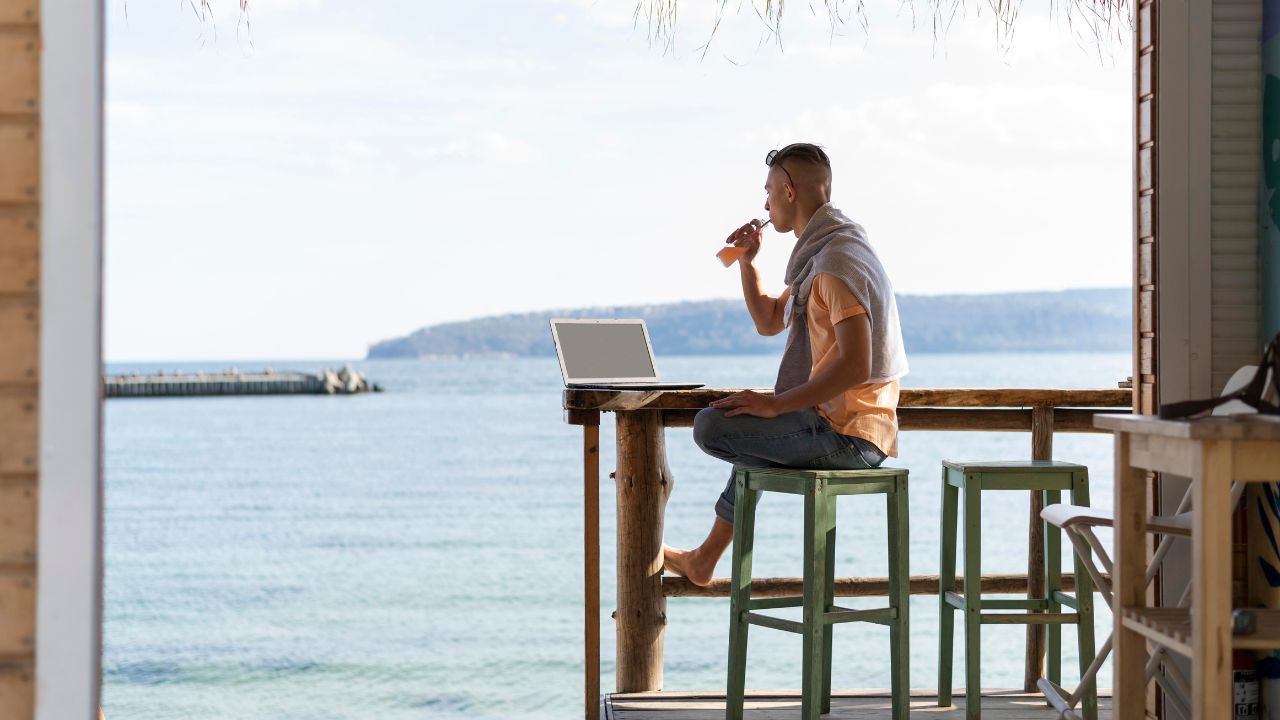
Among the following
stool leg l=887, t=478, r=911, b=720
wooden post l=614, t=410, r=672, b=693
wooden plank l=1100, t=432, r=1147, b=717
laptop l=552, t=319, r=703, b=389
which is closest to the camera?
wooden plank l=1100, t=432, r=1147, b=717

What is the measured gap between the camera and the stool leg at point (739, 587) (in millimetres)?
3338

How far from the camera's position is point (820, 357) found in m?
3.46

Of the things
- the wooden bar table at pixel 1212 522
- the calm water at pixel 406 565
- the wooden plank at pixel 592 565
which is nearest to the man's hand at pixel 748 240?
the wooden plank at pixel 592 565

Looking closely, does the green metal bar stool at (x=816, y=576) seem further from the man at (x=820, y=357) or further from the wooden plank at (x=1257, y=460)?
the wooden plank at (x=1257, y=460)

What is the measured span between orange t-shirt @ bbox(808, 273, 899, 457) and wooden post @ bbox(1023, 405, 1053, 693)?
28.3 inches

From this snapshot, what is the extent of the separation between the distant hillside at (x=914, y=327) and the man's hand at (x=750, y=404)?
124 ft

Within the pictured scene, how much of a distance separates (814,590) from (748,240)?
116 centimetres

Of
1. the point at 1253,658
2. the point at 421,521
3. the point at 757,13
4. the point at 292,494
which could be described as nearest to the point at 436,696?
the point at 757,13

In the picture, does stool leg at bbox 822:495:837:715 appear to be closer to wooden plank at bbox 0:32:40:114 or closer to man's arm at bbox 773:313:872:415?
man's arm at bbox 773:313:872:415

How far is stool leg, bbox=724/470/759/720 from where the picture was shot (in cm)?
334

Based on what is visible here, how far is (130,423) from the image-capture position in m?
40.7

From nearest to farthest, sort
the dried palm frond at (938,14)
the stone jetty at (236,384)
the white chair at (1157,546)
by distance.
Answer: the white chair at (1157,546)
the dried palm frond at (938,14)
the stone jetty at (236,384)

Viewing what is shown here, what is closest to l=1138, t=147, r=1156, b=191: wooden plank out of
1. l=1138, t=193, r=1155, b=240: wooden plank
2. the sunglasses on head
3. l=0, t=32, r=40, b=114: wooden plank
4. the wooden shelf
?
l=1138, t=193, r=1155, b=240: wooden plank

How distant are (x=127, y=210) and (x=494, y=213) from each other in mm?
13001
